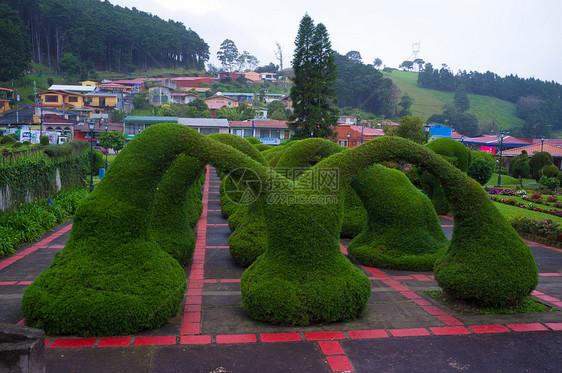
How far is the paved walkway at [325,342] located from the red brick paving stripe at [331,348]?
1 centimetres

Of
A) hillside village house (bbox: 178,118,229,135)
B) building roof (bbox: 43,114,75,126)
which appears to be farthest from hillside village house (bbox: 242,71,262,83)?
building roof (bbox: 43,114,75,126)

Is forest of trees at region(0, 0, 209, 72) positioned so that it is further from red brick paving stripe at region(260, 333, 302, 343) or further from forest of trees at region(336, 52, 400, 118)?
red brick paving stripe at region(260, 333, 302, 343)

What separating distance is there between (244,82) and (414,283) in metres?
97.4

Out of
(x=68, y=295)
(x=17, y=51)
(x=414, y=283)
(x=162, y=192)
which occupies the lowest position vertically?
(x=414, y=283)

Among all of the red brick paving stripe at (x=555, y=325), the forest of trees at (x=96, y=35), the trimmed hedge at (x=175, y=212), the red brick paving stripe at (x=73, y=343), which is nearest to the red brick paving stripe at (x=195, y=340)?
the red brick paving stripe at (x=73, y=343)

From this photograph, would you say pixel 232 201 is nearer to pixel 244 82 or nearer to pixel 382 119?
pixel 382 119

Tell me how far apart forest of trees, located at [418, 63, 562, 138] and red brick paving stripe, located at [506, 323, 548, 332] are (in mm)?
79289

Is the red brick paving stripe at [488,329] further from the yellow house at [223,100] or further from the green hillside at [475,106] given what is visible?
the green hillside at [475,106]

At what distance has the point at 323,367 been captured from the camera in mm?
4934

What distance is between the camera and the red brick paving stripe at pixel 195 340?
5.43 meters

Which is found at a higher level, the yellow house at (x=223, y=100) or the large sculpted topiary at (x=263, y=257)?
the yellow house at (x=223, y=100)

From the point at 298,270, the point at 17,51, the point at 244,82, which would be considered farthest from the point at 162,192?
the point at 244,82

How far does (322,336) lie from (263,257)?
1.62 meters

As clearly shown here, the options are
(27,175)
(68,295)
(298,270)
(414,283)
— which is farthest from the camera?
(27,175)
